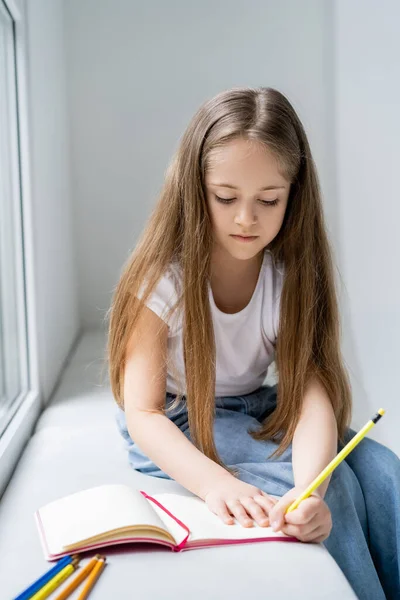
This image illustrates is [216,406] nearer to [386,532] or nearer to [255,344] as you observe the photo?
[255,344]

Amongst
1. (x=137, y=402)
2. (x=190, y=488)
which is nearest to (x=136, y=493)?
(x=190, y=488)

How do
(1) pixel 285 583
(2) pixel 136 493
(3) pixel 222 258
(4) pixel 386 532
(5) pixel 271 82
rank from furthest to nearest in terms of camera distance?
(5) pixel 271 82 → (3) pixel 222 258 → (4) pixel 386 532 → (2) pixel 136 493 → (1) pixel 285 583

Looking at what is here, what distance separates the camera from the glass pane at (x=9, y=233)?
155 centimetres

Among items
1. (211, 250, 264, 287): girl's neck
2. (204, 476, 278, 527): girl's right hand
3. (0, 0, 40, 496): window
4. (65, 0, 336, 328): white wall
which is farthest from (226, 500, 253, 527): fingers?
(65, 0, 336, 328): white wall

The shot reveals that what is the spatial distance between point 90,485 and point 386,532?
1.43ft

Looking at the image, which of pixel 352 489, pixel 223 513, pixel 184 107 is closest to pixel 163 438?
pixel 223 513

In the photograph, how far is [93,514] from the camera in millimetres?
901

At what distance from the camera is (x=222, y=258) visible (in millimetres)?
1221

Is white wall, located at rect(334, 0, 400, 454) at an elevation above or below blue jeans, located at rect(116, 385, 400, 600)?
above

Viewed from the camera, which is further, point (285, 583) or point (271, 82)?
point (271, 82)

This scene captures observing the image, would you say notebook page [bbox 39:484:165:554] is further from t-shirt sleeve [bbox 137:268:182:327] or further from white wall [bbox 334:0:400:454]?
white wall [bbox 334:0:400:454]

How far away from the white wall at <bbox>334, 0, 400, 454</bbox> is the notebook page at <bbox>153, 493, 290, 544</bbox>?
3.65 feet

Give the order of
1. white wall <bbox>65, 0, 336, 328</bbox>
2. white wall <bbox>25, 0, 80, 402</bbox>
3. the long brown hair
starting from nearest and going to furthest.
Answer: the long brown hair → white wall <bbox>25, 0, 80, 402</bbox> → white wall <bbox>65, 0, 336, 328</bbox>

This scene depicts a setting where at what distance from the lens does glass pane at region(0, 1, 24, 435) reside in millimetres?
1550
